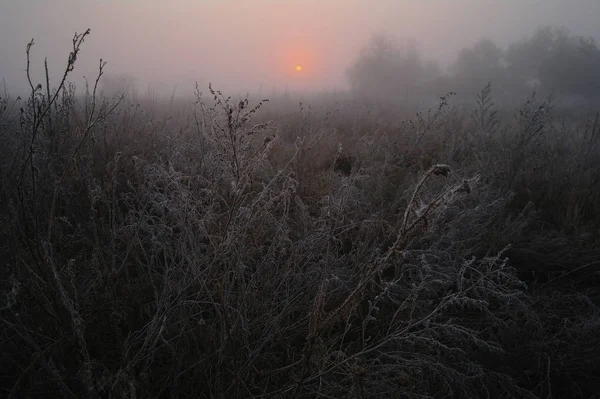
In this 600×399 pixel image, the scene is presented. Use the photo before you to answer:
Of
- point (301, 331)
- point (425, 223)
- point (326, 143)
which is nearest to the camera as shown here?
point (425, 223)

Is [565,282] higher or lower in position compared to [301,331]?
lower

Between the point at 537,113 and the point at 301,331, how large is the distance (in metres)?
3.20

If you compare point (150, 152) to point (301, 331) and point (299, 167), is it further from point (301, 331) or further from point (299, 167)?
point (301, 331)

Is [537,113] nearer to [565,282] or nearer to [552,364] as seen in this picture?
[565,282]

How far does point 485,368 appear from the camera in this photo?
1713 mm

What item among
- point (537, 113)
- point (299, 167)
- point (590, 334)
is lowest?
point (590, 334)

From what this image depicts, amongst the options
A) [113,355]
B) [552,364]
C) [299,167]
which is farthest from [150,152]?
[552,364]

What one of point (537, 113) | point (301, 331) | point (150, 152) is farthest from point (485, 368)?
point (150, 152)

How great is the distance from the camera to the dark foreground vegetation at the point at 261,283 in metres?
1.09

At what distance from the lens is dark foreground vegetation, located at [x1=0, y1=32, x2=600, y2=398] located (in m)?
1.09

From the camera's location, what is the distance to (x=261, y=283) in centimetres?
167

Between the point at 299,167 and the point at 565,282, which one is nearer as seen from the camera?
the point at 565,282

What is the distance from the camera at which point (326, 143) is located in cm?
543

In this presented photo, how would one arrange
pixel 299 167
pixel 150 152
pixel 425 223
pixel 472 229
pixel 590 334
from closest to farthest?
pixel 425 223
pixel 590 334
pixel 472 229
pixel 299 167
pixel 150 152
